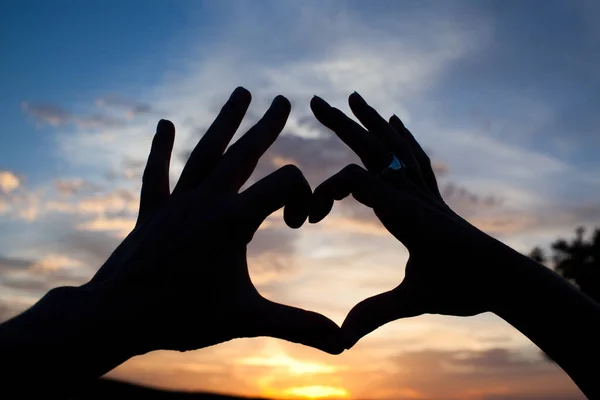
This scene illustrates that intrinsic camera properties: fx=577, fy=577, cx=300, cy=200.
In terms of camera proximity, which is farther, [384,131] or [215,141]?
[384,131]

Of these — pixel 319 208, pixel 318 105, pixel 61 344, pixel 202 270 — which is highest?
pixel 318 105

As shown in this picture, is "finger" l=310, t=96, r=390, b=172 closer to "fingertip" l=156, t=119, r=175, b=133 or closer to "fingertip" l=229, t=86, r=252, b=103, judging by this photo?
"fingertip" l=229, t=86, r=252, b=103

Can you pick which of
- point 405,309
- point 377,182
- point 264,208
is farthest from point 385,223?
point 264,208

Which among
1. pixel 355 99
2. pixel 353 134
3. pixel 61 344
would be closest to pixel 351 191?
pixel 353 134

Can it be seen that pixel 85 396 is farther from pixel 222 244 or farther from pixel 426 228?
pixel 426 228

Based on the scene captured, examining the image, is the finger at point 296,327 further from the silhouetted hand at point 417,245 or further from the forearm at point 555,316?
the forearm at point 555,316

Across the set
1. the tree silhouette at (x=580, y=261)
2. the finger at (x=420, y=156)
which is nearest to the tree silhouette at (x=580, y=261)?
the tree silhouette at (x=580, y=261)

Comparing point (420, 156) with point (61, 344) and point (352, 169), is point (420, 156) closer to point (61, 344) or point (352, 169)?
point (352, 169)
